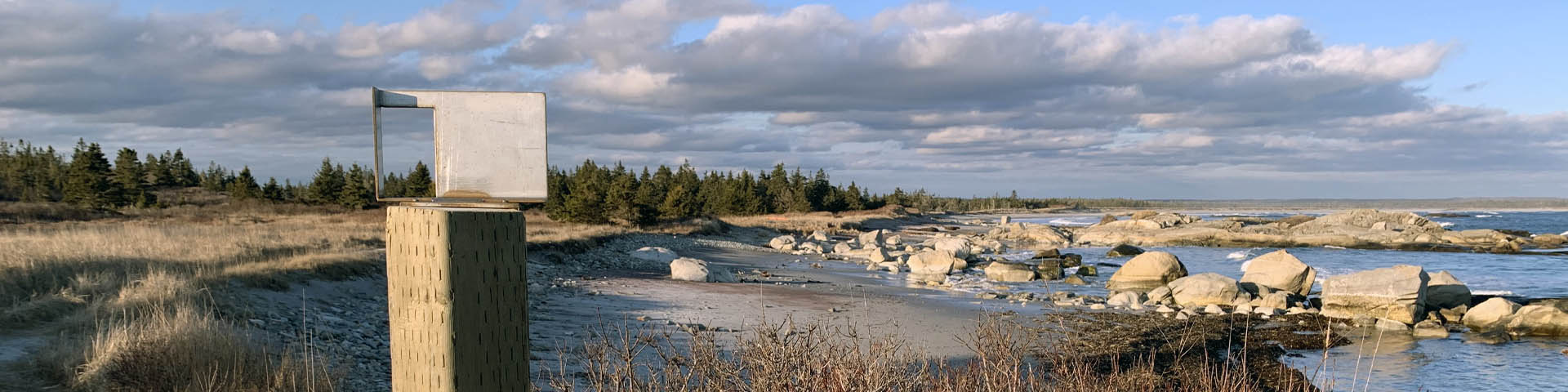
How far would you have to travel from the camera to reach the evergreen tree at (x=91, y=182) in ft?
132

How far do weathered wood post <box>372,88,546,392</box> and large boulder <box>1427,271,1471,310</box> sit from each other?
796 inches

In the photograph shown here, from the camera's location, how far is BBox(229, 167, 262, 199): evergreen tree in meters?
51.8

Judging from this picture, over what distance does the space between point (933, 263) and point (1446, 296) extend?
12658mm

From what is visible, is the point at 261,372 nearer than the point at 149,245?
Yes

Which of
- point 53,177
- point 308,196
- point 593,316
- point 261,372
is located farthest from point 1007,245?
point 53,177

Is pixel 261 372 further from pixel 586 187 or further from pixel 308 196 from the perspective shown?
pixel 308 196

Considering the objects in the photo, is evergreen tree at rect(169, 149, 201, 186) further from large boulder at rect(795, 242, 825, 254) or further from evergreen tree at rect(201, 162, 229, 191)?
large boulder at rect(795, 242, 825, 254)

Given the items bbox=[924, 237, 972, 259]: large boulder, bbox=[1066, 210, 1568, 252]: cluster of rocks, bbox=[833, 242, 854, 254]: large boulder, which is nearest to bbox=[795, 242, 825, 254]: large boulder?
bbox=[833, 242, 854, 254]: large boulder

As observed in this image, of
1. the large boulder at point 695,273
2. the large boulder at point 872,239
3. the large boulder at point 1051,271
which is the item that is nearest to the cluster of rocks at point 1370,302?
the large boulder at point 1051,271

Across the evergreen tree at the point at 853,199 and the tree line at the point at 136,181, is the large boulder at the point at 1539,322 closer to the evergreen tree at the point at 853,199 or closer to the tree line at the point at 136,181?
the tree line at the point at 136,181

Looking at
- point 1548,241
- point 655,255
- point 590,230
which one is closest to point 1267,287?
point 655,255

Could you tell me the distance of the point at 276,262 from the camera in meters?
12.1

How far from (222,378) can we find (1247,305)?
17381 millimetres

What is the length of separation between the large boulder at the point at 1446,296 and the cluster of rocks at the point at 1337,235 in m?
27.9
